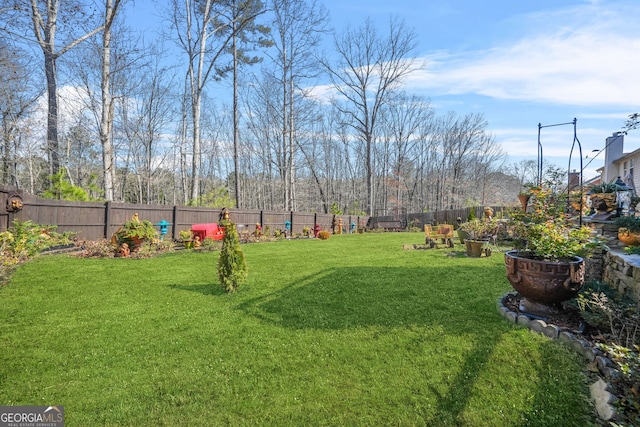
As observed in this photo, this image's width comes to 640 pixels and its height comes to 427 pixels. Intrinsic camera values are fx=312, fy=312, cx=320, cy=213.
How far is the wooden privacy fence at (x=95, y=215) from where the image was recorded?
633cm

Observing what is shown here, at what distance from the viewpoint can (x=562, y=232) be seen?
3.59m

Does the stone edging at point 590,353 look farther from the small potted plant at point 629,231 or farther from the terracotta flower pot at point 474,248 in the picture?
the terracotta flower pot at point 474,248

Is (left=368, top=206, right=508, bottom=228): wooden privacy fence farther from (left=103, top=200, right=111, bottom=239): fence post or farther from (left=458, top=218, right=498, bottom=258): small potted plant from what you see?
(left=103, top=200, right=111, bottom=239): fence post

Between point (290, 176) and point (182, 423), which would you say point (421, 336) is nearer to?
point (182, 423)

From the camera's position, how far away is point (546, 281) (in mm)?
3244

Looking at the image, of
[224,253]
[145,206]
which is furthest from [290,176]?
[224,253]

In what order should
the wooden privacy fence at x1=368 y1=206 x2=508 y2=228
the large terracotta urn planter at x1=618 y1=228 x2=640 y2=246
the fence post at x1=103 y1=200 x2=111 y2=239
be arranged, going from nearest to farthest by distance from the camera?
the large terracotta urn planter at x1=618 y1=228 x2=640 y2=246, the fence post at x1=103 y1=200 x2=111 y2=239, the wooden privacy fence at x1=368 y1=206 x2=508 y2=228

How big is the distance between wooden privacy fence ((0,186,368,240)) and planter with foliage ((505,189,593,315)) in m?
8.64

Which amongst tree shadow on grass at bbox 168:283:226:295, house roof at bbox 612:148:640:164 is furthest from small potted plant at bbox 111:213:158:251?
house roof at bbox 612:148:640:164

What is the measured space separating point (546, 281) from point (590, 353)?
83cm

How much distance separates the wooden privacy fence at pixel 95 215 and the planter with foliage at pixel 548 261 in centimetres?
864

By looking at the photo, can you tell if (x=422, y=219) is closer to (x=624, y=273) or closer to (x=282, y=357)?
(x=624, y=273)

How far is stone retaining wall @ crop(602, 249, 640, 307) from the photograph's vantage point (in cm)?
297

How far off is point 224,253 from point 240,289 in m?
0.61
